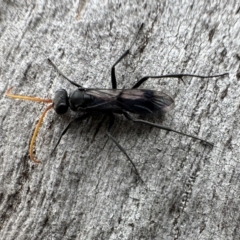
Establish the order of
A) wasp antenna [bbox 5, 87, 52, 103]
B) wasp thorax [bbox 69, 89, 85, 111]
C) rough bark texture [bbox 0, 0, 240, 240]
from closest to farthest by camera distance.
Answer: rough bark texture [bbox 0, 0, 240, 240] → wasp antenna [bbox 5, 87, 52, 103] → wasp thorax [bbox 69, 89, 85, 111]

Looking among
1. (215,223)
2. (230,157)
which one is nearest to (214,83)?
(230,157)

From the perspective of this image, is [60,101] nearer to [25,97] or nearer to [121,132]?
[25,97]

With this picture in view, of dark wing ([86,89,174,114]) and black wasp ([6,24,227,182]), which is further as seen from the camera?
dark wing ([86,89,174,114])

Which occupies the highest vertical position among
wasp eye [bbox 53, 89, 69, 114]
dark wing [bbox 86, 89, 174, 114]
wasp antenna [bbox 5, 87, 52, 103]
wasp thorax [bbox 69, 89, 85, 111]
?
dark wing [bbox 86, 89, 174, 114]

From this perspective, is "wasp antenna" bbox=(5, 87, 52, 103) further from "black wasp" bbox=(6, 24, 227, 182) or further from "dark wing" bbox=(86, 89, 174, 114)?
"dark wing" bbox=(86, 89, 174, 114)

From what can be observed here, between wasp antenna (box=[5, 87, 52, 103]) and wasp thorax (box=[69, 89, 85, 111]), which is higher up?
wasp thorax (box=[69, 89, 85, 111])

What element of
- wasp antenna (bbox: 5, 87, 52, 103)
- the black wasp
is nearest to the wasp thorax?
the black wasp
